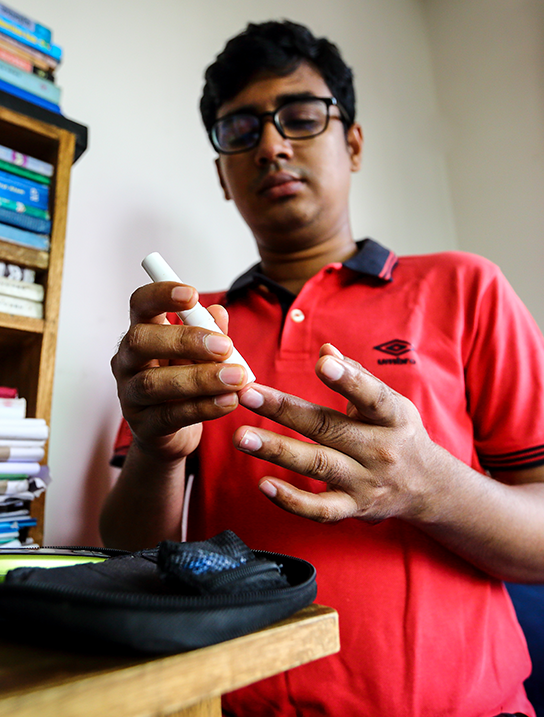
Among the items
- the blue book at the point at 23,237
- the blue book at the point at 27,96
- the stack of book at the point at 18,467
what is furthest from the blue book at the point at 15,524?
the blue book at the point at 27,96

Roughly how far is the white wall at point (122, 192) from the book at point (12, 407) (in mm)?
182

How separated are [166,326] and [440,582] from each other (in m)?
0.45

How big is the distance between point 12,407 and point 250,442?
414 mm

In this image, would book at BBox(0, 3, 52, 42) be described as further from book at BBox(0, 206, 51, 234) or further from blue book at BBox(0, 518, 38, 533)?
blue book at BBox(0, 518, 38, 533)

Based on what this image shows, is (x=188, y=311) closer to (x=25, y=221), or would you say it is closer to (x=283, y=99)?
(x=25, y=221)

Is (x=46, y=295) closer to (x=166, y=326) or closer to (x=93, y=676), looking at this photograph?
(x=166, y=326)

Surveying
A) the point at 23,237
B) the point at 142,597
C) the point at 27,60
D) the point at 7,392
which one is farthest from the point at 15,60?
the point at 142,597

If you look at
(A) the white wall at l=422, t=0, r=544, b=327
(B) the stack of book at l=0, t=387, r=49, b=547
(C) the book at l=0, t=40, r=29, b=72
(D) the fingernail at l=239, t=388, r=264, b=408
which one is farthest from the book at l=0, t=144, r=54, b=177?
(A) the white wall at l=422, t=0, r=544, b=327

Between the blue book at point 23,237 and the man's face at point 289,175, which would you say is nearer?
the blue book at point 23,237

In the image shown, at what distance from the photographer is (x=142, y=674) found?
0.65 ft

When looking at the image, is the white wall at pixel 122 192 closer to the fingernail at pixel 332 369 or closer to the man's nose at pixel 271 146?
the man's nose at pixel 271 146

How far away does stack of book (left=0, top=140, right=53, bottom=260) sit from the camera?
0.67 metres

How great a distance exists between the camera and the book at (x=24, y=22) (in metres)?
0.70

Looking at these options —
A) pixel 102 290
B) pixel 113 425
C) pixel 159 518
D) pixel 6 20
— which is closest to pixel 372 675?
pixel 159 518
